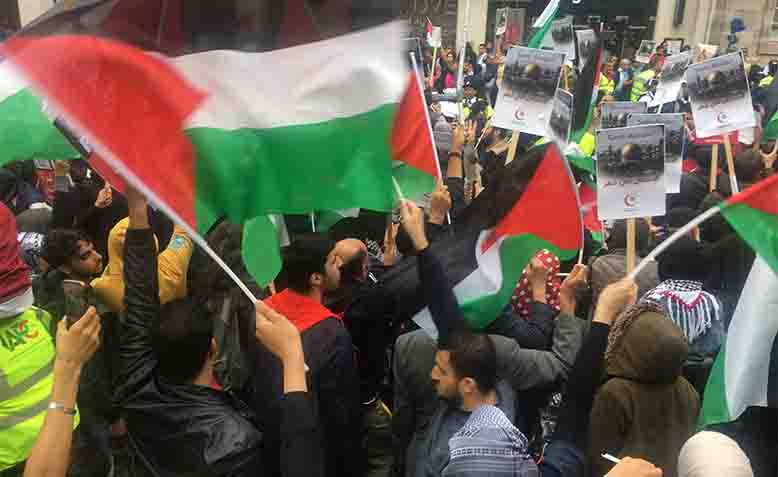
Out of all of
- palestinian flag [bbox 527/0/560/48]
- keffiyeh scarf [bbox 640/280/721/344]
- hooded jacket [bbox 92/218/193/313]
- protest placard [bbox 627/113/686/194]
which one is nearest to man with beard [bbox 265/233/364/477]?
hooded jacket [bbox 92/218/193/313]

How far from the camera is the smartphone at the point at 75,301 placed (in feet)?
7.52

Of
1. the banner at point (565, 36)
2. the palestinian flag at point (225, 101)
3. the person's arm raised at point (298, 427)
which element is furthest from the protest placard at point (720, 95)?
the person's arm raised at point (298, 427)

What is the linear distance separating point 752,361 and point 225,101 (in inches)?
74.5

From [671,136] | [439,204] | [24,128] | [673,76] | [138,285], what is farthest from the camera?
[673,76]

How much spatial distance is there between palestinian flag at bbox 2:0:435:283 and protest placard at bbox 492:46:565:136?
183 centimetres

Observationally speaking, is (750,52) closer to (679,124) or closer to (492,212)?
(679,124)

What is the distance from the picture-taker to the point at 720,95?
5066 millimetres

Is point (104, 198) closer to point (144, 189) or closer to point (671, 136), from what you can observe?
point (144, 189)

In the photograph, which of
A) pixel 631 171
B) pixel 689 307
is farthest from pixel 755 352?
pixel 631 171

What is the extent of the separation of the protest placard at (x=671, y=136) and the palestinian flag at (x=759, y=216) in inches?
66.9

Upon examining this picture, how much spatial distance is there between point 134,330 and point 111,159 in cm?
67

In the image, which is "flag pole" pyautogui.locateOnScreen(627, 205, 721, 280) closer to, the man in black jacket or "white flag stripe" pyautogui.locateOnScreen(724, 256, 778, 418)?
"white flag stripe" pyautogui.locateOnScreen(724, 256, 778, 418)

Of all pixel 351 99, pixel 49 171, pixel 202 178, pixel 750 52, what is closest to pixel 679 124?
pixel 351 99

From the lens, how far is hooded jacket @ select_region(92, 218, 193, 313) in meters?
2.86
